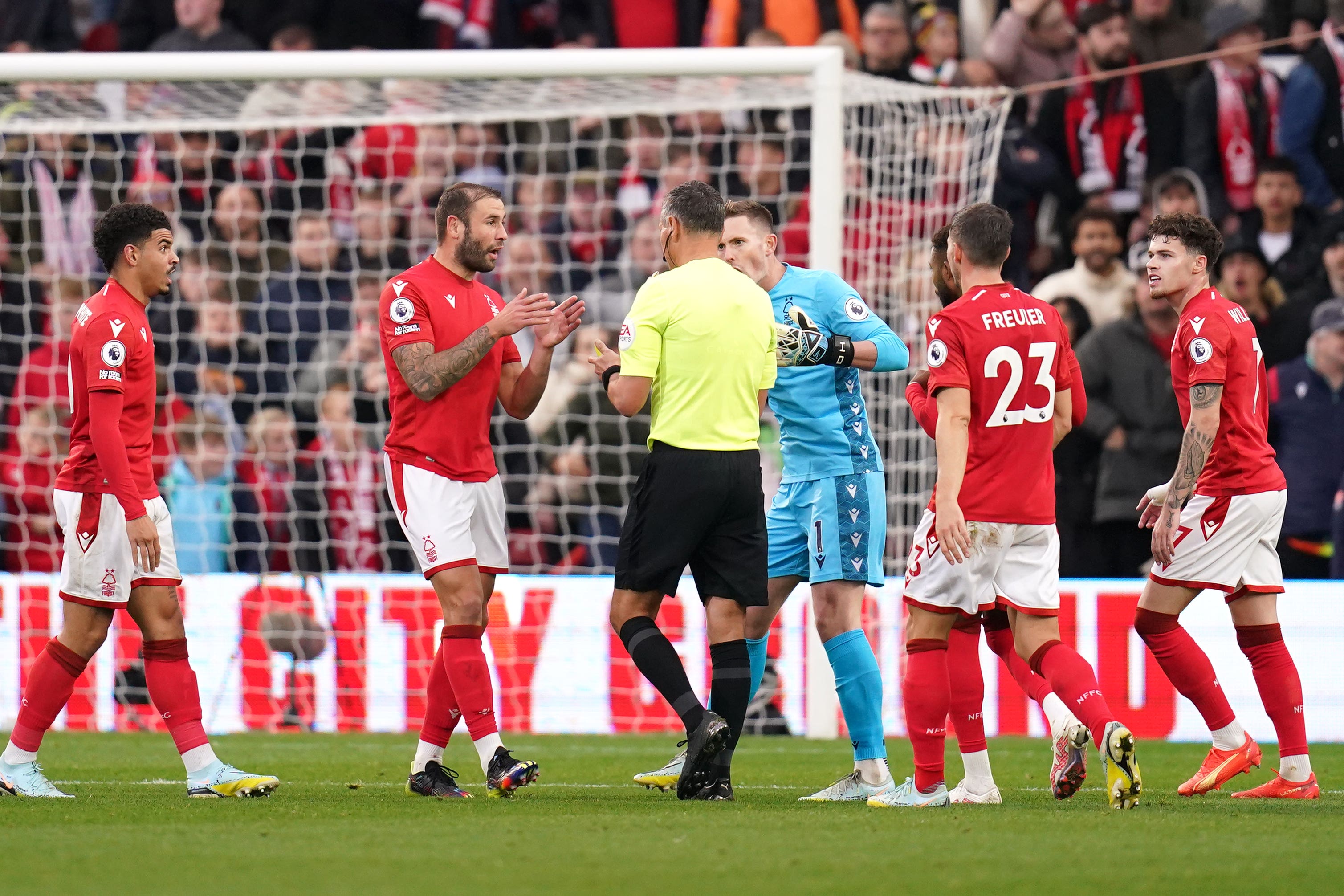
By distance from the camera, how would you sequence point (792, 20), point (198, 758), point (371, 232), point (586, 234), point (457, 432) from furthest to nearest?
1. point (792, 20)
2. point (371, 232)
3. point (586, 234)
4. point (457, 432)
5. point (198, 758)

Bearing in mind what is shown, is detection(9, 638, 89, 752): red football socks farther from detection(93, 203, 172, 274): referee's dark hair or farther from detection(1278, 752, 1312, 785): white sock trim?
detection(1278, 752, 1312, 785): white sock trim

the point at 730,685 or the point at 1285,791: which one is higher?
the point at 730,685

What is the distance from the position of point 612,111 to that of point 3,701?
17.5ft

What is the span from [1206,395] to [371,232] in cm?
786

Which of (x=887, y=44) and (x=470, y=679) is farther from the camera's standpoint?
(x=887, y=44)

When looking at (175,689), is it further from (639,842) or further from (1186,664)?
(1186,664)

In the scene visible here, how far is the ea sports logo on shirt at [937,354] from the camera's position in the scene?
5887 millimetres

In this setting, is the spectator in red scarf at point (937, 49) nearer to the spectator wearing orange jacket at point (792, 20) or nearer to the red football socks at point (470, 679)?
the spectator wearing orange jacket at point (792, 20)

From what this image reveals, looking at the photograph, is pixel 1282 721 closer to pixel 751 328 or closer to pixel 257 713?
pixel 751 328

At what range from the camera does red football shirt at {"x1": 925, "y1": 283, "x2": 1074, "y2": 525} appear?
5926 millimetres

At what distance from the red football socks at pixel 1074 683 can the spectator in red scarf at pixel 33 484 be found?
24.9ft

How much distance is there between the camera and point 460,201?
21.9 ft

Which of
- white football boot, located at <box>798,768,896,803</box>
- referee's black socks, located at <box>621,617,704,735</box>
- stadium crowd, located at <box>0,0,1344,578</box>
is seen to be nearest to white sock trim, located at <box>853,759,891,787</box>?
white football boot, located at <box>798,768,896,803</box>

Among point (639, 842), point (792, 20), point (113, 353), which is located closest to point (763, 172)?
point (792, 20)
